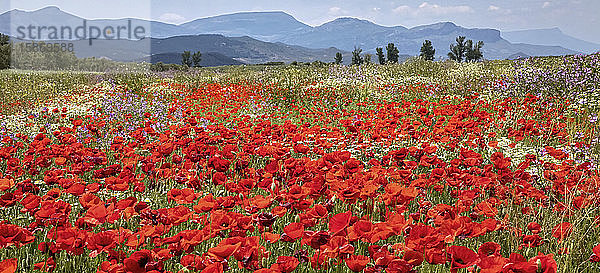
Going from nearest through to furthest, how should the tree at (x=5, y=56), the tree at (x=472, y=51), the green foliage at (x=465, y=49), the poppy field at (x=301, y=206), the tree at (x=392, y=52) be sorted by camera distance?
1. the poppy field at (x=301, y=206)
2. the tree at (x=5, y=56)
3. the tree at (x=392, y=52)
4. the tree at (x=472, y=51)
5. the green foliage at (x=465, y=49)

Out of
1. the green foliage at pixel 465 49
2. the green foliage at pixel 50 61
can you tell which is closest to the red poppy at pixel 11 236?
the green foliage at pixel 50 61

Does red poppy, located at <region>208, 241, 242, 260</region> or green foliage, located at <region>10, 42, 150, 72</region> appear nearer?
red poppy, located at <region>208, 241, 242, 260</region>

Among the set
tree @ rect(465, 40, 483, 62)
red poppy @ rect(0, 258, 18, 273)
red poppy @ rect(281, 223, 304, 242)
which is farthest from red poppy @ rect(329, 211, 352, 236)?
tree @ rect(465, 40, 483, 62)

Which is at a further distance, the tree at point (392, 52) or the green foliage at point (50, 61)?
the tree at point (392, 52)

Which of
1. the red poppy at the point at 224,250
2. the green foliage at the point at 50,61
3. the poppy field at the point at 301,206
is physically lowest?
the poppy field at the point at 301,206

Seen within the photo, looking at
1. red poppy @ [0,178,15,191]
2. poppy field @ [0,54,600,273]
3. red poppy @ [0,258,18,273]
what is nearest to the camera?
red poppy @ [0,258,18,273]

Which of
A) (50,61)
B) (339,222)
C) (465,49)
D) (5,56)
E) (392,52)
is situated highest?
(465,49)

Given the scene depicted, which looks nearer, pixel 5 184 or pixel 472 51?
pixel 5 184

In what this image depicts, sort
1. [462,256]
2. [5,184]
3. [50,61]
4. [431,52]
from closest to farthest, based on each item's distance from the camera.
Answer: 1. [462,256]
2. [5,184]
3. [50,61]
4. [431,52]

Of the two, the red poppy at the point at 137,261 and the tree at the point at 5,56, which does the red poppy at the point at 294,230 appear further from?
the tree at the point at 5,56

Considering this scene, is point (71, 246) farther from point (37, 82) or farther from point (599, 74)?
point (37, 82)

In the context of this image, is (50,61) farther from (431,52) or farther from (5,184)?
(5,184)

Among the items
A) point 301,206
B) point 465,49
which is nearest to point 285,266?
point 301,206

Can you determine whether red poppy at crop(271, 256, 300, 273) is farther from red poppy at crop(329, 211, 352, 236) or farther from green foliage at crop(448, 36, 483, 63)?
green foliage at crop(448, 36, 483, 63)
